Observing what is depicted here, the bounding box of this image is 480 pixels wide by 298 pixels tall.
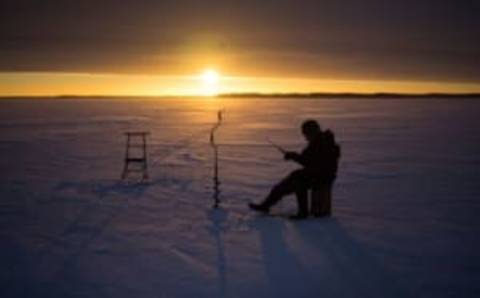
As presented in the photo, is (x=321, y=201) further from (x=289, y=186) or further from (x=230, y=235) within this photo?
(x=230, y=235)

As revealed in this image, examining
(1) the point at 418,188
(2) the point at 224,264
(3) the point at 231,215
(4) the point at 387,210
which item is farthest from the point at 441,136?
(2) the point at 224,264

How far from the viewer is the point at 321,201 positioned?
285 inches

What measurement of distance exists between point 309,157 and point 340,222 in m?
1.00

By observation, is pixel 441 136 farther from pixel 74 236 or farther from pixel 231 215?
pixel 74 236

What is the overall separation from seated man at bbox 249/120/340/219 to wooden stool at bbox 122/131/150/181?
418 centimetres

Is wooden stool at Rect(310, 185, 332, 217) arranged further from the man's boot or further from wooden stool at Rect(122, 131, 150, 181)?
wooden stool at Rect(122, 131, 150, 181)

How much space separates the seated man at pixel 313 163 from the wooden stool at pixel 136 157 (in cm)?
418

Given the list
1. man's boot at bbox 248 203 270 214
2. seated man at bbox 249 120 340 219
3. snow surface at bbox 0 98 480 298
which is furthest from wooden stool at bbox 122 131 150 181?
seated man at bbox 249 120 340 219

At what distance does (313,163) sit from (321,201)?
24.9 inches

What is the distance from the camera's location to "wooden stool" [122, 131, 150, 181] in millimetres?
10312

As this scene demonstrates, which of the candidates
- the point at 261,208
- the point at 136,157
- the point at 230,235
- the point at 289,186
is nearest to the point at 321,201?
the point at 289,186

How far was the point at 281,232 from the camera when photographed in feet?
21.4

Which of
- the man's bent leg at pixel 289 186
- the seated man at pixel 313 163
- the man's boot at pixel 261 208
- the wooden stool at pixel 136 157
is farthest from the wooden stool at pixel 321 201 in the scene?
the wooden stool at pixel 136 157

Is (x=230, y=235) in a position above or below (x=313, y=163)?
below
